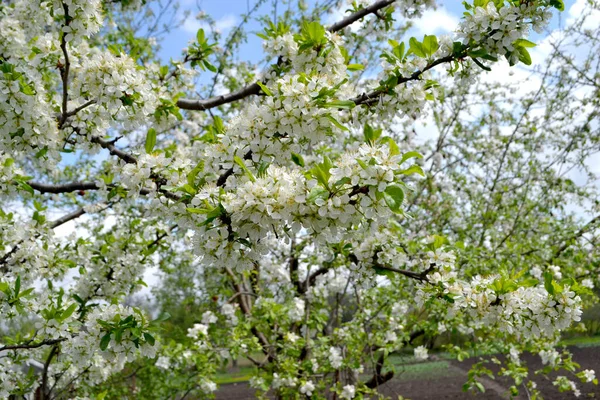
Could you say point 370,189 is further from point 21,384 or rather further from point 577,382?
point 577,382

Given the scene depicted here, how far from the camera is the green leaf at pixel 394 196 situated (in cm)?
121

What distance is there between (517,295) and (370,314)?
3038mm

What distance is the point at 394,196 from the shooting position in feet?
4.01

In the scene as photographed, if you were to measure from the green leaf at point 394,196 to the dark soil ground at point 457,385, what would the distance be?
737cm

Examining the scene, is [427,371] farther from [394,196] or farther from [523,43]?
[394,196]

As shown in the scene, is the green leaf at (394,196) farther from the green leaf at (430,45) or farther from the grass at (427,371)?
the grass at (427,371)

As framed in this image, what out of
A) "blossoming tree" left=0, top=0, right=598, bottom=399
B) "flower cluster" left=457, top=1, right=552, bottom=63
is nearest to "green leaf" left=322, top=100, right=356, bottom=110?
"blossoming tree" left=0, top=0, right=598, bottom=399

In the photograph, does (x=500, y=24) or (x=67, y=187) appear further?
Answer: (x=67, y=187)

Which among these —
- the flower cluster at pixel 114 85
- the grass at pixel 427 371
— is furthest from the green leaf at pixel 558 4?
the grass at pixel 427 371

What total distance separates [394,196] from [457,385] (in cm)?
1122

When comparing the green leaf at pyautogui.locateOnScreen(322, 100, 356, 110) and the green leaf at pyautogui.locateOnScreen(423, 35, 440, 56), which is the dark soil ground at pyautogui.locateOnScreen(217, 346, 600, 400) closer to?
the green leaf at pyautogui.locateOnScreen(423, 35, 440, 56)

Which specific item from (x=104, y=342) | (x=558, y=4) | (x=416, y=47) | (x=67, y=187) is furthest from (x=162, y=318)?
(x=558, y=4)

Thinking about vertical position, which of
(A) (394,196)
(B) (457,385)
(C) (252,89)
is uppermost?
(C) (252,89)

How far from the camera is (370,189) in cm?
125
